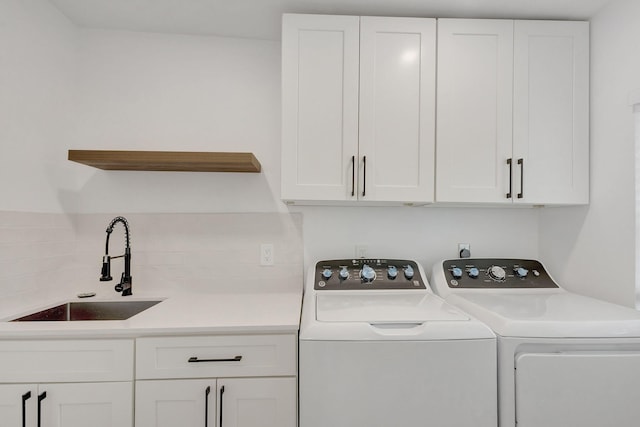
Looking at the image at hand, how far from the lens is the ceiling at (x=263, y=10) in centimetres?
151

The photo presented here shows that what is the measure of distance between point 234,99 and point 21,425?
169 centimetres

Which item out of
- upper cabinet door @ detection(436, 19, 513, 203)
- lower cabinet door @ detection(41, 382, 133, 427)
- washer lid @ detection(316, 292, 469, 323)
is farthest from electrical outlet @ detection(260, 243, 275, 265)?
upper cabinet door @ detection(436, 19, 513, 203)

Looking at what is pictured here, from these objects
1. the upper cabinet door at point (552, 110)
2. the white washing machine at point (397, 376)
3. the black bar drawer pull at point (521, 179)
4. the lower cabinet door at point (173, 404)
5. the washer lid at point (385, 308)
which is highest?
the upper cabinet door at point (552, 110)

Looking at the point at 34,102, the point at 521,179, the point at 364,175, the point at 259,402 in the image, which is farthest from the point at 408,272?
the point at 34,102

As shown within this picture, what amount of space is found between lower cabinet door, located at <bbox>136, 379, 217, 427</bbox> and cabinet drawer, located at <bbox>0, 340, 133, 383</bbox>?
0.10 m

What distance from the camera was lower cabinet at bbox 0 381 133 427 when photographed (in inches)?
45.4

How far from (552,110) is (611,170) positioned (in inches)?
15.0

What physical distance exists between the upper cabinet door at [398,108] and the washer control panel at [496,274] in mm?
472

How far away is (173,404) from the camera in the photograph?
1.18 m

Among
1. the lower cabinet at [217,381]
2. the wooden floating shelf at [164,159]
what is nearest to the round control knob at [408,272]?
the lower cabinet at [217,381]

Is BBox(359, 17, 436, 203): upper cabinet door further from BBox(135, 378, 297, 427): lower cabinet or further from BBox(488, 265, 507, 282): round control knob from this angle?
BBox(135, 378, 297, 427): lower cabinet

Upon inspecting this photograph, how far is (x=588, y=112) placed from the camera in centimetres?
157

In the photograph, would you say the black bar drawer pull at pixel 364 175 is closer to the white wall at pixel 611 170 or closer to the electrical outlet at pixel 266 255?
the electrical outlet at pixel 266 255

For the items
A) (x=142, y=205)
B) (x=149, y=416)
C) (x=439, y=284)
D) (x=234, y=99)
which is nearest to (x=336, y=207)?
(x=439, y=284)
